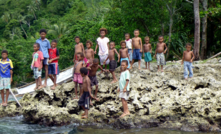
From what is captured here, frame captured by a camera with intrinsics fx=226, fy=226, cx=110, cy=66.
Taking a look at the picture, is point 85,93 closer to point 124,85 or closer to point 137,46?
point 124,85

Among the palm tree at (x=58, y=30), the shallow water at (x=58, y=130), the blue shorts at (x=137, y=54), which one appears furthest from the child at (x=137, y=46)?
the palm tree at (x=58, y=30)

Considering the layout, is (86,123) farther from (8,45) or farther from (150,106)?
(8,45)

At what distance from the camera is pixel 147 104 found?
20.6 ft

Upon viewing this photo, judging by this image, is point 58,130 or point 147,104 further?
point 147,104

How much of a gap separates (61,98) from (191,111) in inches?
153

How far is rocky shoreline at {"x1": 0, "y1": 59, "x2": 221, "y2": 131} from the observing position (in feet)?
18.5

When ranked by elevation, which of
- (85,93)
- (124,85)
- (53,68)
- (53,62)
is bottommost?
(85,93)

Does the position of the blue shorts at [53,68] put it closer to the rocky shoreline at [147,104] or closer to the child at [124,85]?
the rocky shoreline at [147,104]

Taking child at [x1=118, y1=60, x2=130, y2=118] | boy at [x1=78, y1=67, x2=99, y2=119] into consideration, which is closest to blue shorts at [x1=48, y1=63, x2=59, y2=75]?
boy at [x1=78, y1=67, x2=99, y2=119]

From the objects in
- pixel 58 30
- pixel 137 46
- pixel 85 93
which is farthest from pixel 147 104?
pixel 58 30

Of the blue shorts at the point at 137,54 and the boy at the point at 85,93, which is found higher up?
the blue shorts at the point at 137,54

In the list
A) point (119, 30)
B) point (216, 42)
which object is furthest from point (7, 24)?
point (216, 42)

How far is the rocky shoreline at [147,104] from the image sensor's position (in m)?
5.63

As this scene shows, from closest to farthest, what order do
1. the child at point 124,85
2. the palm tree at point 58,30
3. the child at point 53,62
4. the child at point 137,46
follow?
the child at point 124,85 → the child at point 53,62 → the child at point 137,46 → the palm tree at point 58,30
